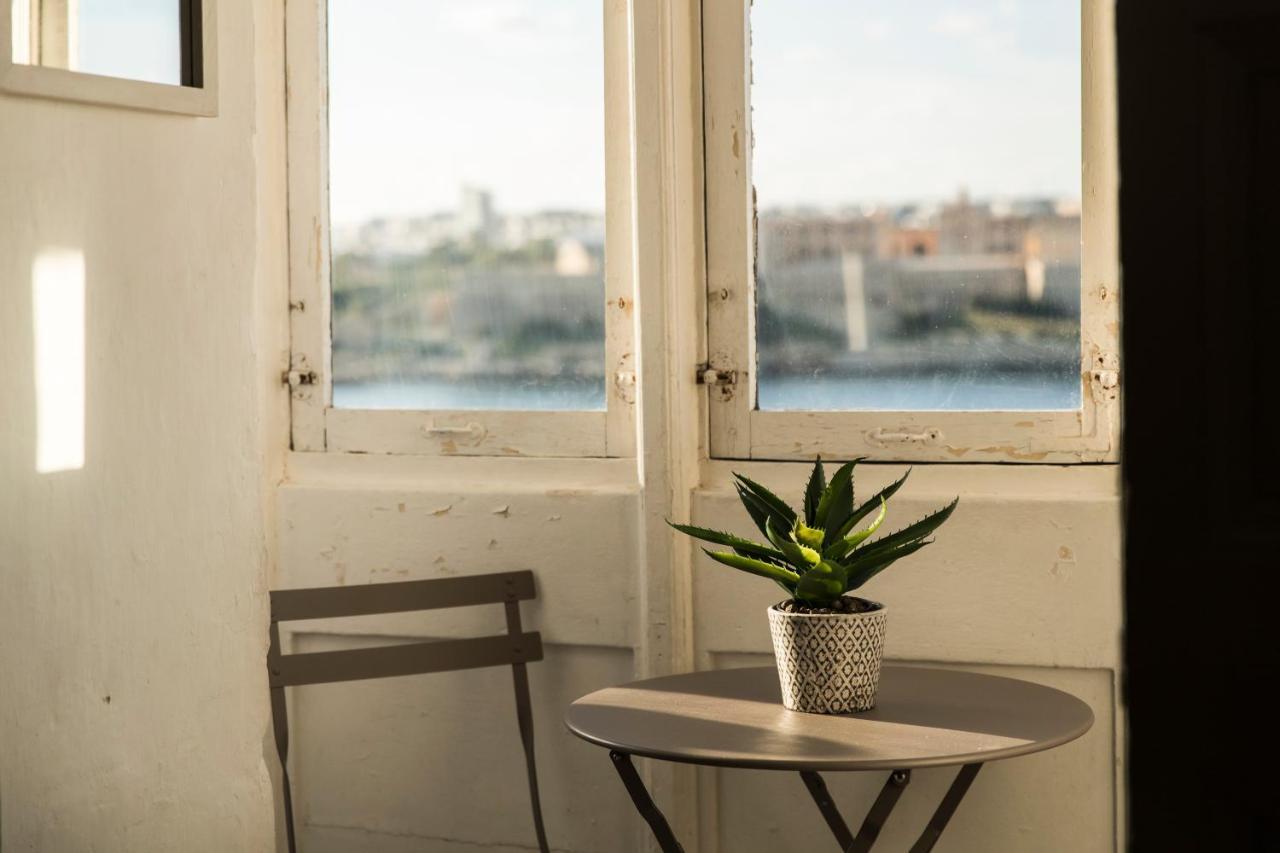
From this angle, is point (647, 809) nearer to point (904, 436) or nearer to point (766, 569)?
point (766, 569)

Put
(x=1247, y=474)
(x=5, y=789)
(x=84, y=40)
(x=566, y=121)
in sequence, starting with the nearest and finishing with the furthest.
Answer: (x=1247, y=474) → (x=5, y=789) → (x=84, y=40) → (x=566, y=121)

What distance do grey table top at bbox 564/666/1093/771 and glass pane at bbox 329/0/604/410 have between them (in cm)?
87

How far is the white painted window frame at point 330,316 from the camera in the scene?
2922mm

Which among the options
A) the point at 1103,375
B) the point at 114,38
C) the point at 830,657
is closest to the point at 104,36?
the point at 114,38

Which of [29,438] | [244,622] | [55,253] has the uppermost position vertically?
[55,253]

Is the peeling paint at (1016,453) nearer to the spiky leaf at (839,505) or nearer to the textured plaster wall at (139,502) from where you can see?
the spiky leaf at (839,505)

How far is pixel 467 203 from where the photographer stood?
3.07m

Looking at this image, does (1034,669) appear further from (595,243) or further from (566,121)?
(566,121)

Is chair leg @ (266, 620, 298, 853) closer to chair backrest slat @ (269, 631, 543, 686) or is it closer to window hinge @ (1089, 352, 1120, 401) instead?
chair backrest slat @ (269, 631, 543, 686)

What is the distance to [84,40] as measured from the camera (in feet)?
4.70

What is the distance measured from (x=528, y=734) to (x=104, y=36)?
5.76 feet

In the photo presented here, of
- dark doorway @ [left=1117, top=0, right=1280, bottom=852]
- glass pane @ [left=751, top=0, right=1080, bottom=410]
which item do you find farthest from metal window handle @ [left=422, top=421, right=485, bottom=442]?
dark doorway @ [left=1117, top=0, right=1280, bottom=852]

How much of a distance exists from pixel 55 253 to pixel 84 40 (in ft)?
0.88

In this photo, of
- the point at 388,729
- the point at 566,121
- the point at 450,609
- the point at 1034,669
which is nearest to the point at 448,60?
the point at 566,121
